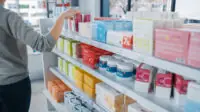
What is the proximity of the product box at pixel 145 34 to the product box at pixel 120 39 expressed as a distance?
75mm

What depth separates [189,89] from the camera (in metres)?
1.05

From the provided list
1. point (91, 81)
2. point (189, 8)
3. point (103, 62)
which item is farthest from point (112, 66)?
point (189, 8)

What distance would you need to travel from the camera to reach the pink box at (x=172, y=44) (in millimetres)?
1017

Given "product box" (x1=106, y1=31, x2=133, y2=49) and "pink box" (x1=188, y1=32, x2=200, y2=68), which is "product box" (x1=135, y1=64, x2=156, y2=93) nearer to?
"product box" (x1=106, y1=31, x2=133, y2=49)

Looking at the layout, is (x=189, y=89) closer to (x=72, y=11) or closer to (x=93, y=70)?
(x=93, y=70)

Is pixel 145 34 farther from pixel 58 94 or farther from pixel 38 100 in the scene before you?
pixel 38 100

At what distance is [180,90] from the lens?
1.20 meters

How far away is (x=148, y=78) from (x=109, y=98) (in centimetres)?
49

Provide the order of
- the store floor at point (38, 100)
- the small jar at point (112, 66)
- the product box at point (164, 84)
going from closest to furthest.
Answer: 1. the product box at point (164, 84)
2. the small jar at point (112, 66)
3. the store floor at point (38, 100)

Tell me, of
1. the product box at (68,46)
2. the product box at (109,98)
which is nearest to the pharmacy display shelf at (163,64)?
the product box at (109,98)

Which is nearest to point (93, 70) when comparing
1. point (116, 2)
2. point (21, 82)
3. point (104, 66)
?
point (104, 66)

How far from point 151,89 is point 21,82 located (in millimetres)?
1103

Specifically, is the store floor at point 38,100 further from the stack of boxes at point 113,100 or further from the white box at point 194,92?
the white box at point 194,92

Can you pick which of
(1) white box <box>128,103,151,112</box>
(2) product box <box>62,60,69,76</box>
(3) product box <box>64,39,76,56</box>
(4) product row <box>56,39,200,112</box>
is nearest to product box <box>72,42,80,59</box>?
(3) product box <box>64,39,76,56</box>
